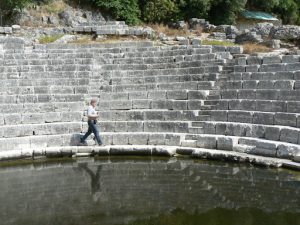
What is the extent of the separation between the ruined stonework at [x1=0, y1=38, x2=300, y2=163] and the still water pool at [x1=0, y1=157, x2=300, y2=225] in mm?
1186

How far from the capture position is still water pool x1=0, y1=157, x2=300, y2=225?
257 inches

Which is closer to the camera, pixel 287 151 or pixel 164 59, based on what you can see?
pixel 287 151

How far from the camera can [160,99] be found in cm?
1297

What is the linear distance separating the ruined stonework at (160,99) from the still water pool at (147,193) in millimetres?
1186

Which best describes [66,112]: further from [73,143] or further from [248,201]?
[248,201]

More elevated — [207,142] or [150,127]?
[150,127]

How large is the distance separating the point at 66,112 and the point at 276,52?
23.8 ft

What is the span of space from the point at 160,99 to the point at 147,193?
5.45 metres

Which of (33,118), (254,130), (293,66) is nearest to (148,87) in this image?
(33,118)

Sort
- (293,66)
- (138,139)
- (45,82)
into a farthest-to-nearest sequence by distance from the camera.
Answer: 1. (45,82)
2. (138,139)
3. (293,66)

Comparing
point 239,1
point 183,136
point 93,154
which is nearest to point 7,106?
point 93,154

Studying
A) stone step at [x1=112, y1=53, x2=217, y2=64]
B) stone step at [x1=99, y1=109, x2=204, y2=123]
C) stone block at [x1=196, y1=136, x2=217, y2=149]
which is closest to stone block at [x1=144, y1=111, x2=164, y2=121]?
stone step at [x1=99, y1=109, x2=204, y2=123]

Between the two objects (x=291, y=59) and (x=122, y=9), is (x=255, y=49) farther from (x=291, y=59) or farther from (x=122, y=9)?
(x=122, y=9)

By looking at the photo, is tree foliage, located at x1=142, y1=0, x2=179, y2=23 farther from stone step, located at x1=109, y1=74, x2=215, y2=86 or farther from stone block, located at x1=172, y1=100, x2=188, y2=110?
stone block, located at x1=172, y1=100, x2=188, y2=110
